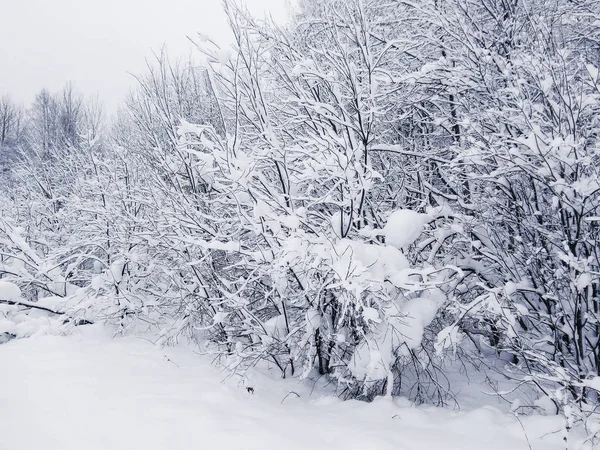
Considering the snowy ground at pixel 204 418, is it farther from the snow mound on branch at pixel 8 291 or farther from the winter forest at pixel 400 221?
the snow mound on branch at pixel 8 291

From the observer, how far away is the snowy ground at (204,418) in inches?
119

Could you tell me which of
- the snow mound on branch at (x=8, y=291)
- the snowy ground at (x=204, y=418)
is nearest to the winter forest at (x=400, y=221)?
the snowy ground at (x=204, y=418)

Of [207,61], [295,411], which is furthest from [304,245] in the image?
[207,61]

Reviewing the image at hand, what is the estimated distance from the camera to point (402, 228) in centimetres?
418

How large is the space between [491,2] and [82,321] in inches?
318

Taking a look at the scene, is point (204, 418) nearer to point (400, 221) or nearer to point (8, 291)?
point (400, 221)

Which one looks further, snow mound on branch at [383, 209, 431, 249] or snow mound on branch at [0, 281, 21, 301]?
snow mound on branch at [0, 281, 21, 301]

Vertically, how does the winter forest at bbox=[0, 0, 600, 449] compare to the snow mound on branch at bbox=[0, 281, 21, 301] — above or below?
above

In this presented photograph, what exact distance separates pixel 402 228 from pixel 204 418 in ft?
8.20

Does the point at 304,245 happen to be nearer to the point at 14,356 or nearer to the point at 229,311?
the point at 229,311

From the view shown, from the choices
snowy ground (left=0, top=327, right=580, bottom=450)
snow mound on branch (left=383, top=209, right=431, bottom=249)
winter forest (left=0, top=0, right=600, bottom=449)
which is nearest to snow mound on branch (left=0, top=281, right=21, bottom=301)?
winter forest (left=0, top=0, right=600, bottom=449)

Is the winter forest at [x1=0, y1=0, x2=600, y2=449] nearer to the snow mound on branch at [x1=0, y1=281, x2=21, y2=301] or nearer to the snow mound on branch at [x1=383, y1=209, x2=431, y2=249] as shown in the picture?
the snow mound on branch at [x1=383, y1=209, x2=431, y2=249]

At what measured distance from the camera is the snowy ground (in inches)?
119

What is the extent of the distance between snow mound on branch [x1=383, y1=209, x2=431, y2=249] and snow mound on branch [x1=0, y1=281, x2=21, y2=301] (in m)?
6.80
